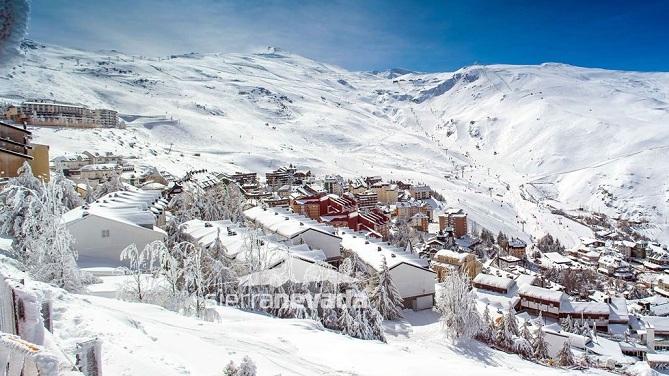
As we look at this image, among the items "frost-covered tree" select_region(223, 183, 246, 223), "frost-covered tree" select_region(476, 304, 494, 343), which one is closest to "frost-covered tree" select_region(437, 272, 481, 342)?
"frost-covered tree" select_region(476, 304, 494, 343)

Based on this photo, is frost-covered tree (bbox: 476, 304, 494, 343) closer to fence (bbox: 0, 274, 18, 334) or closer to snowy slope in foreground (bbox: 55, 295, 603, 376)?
snowy slope in foreground (bbox: 55, 295, 603, 376)

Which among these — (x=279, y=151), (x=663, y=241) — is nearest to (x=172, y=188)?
(x=279, y=151)

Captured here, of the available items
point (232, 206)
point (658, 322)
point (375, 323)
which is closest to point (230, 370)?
point (375, 323)

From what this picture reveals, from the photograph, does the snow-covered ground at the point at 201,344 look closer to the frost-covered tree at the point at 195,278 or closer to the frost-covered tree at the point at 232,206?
the frost-covered tree at the point at 195,278

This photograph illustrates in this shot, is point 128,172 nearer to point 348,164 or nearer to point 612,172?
point 348,164

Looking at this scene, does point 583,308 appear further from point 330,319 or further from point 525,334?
point 330,319

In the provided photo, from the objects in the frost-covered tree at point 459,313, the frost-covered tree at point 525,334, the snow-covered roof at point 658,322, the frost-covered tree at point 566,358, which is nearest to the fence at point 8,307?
the frost-covered tree at point 459,313
